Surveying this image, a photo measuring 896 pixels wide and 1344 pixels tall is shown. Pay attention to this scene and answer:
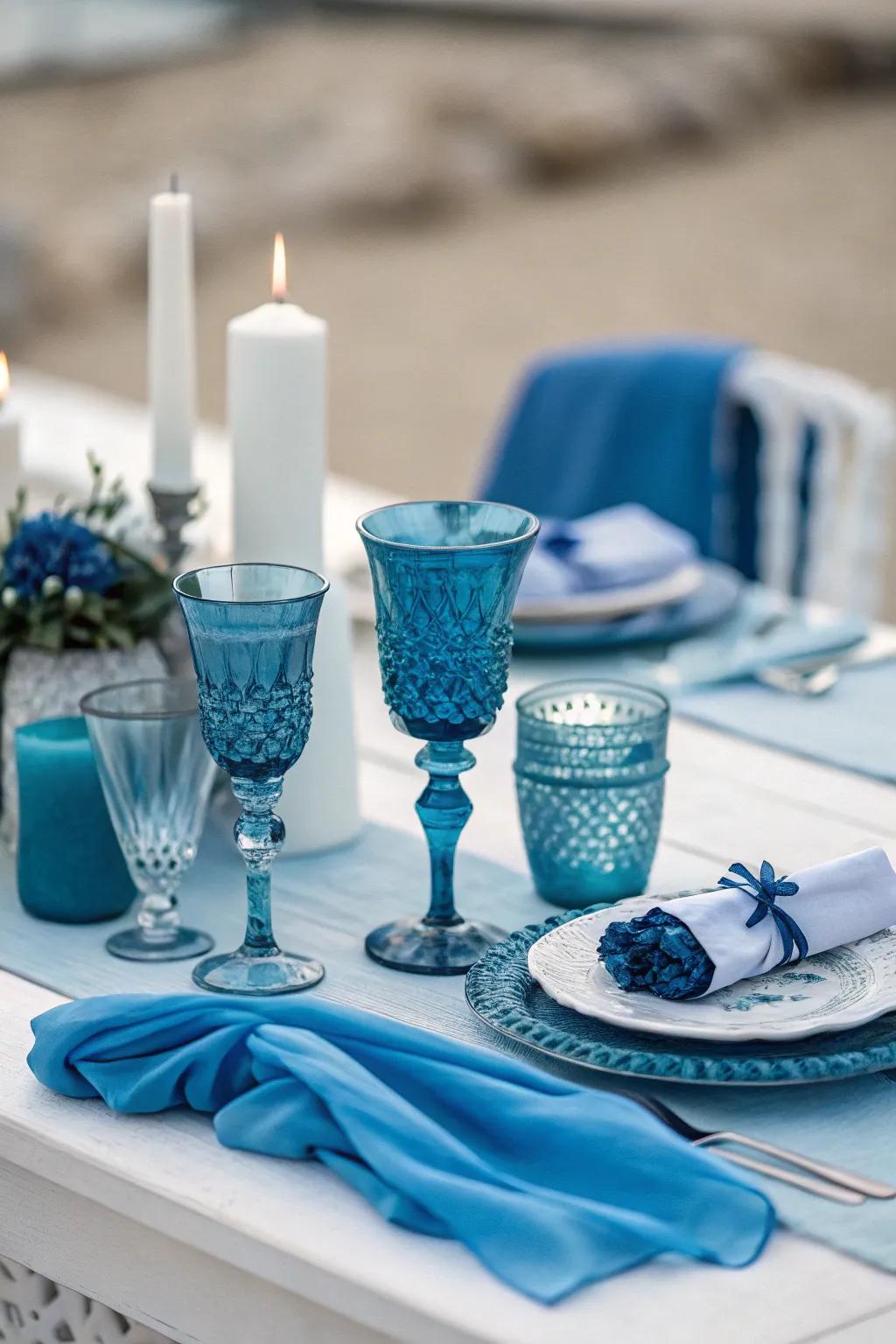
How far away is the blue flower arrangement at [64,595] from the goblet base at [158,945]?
0.18m

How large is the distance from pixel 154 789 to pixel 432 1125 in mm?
303

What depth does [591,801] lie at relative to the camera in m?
1.10

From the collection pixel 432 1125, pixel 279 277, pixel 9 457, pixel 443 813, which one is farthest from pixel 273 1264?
pixel 9 457

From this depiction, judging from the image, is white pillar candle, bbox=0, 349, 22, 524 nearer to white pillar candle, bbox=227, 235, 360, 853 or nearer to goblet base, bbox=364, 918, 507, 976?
white pillar candle, bbox=227, 235, 360, 853

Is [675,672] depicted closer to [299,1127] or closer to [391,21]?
[299,1127]

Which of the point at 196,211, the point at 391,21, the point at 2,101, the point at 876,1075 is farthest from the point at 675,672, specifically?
the point at 391,21

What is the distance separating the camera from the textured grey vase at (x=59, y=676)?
1149 mm

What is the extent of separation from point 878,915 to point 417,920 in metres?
0.25

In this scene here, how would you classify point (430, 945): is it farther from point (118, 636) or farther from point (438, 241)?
point (438, 241)

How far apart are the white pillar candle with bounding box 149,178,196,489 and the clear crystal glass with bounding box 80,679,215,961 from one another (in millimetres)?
216

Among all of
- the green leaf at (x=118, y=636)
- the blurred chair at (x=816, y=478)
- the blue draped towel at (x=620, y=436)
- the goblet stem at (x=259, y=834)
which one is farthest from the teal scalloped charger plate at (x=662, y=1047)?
the blue draped towel at (x=620, y=436)

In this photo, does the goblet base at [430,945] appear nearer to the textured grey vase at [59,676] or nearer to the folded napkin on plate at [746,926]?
the folded napkin on plate at [746,926]

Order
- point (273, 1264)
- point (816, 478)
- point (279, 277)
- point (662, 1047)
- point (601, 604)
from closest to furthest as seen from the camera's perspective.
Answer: point (273, 1264)
point (662, 1047)
point (279, 277)
point (601, 604)
point (816, 478)

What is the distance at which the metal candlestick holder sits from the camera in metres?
1.25
